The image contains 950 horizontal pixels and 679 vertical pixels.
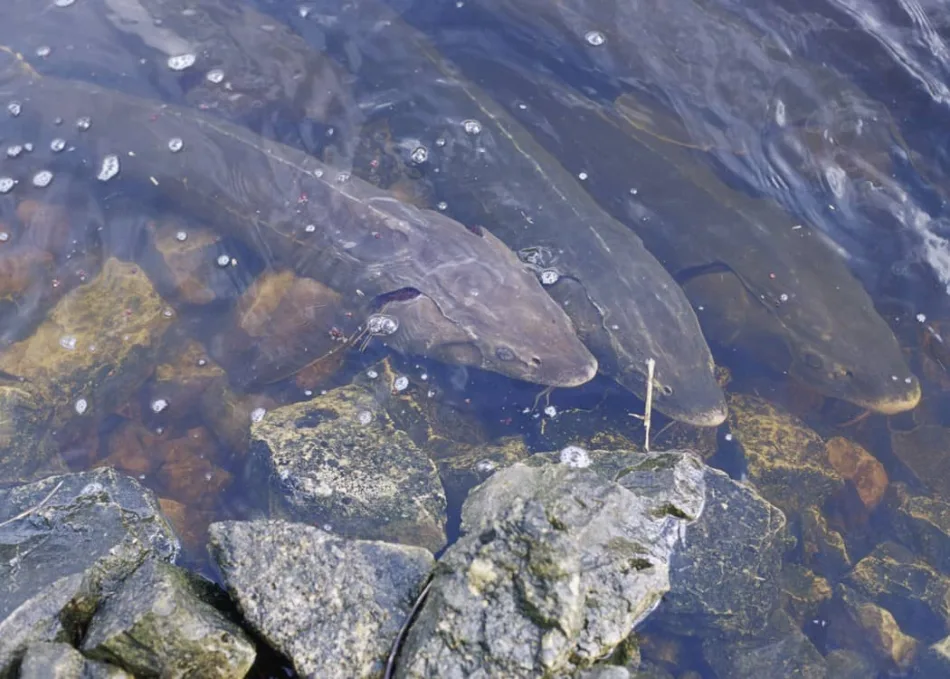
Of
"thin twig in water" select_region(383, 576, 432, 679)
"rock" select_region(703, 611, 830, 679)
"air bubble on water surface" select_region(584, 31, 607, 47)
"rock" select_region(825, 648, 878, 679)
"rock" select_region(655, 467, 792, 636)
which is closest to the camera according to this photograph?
"thin twig in water" select_region(383, 576, 432, 679)

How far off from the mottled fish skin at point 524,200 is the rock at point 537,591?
7.07 ft

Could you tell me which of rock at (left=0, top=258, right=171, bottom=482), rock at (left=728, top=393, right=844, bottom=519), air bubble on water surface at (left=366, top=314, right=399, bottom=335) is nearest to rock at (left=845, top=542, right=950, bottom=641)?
rock at (left=728, top=393, right=844, bottom=519)

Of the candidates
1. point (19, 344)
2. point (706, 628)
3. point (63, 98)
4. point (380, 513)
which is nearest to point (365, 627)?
point (380, 513)

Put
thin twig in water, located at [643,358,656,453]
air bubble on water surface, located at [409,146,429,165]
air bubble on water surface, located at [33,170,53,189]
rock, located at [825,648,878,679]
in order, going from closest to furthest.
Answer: rock, located at [825,648,878,679] → thin twig in water, located at [643,358,656,453] → air bubble on water surface, located at [33,170,53,189] → air bubble on water surface, located at [409,146,429,165]

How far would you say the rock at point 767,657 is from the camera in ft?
15.1

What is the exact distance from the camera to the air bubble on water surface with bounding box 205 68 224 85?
6891mm

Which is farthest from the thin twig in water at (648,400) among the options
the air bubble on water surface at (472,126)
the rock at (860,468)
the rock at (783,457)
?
the air bubble on water surface at (472,126)

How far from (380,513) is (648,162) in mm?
3493

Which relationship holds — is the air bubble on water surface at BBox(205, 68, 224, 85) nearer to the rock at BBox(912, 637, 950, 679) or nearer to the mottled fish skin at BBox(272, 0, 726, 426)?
the mottled fish skin at BBox(272, 0, 726, 426)

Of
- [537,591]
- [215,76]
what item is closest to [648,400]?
[537,591]

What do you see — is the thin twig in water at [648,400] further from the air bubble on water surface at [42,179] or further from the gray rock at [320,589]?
the air bubble on water surface at [42,179]

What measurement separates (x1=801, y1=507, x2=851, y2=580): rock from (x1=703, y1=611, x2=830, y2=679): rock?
61 cm

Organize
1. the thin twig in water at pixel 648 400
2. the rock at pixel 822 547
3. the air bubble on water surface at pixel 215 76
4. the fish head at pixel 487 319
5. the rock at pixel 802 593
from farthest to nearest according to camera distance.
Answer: the air bubble on water surface at pixel 215 76
the fish head at pixel 487 319
the rock at pixel 822 547
the thin twig in water at pixel 648 400
the rock at pixel 802 593

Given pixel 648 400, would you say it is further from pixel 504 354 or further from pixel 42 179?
pixel 42 179
